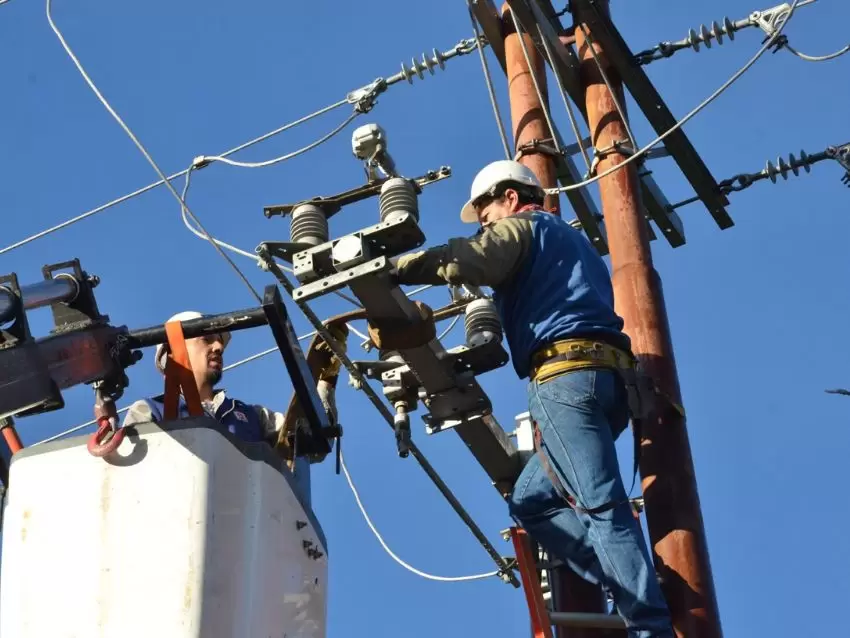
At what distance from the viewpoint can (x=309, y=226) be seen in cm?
502

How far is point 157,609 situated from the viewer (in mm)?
3439

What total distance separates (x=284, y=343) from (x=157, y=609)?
2.81ft

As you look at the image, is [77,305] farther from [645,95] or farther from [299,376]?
[645,95]

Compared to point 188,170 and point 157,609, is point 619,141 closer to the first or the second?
point 188,170

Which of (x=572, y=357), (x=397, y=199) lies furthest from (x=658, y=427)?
(x=397, y=199)

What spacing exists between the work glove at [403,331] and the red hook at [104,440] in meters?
1.47

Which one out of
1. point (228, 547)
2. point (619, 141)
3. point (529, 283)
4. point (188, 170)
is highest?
point (188, 170)

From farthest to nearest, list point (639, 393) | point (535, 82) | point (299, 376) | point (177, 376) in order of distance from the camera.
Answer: point (535, 82)
point (639, 393)
point (299, 376)
point (177, 376)

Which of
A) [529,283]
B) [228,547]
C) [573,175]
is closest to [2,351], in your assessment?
[228,547]

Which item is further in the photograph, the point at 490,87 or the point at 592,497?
the point at 490,87

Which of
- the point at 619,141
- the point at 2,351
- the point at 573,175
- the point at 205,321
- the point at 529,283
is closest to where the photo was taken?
the point at 2,351

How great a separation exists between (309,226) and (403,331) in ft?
1.65

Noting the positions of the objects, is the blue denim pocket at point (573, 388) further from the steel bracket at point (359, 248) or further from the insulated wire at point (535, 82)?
the insulated wire at point (535, 82)

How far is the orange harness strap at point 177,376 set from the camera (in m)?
3.90
